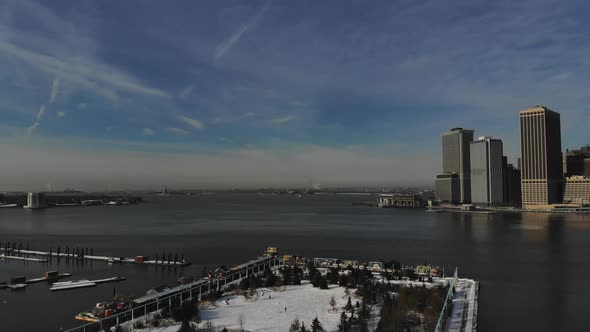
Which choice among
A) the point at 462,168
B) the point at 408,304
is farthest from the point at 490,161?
the point at 408,304

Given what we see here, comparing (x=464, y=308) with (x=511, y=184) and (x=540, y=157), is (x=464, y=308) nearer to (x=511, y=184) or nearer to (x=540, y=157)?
(x=540, y=157)

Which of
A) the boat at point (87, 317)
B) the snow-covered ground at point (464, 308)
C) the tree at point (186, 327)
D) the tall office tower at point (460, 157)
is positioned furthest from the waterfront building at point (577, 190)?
the boat at point (87, 317)

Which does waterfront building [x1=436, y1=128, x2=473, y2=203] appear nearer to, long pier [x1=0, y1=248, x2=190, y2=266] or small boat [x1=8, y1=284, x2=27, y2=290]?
long pier [x1=0, y1=248, x2=190, y2=266]

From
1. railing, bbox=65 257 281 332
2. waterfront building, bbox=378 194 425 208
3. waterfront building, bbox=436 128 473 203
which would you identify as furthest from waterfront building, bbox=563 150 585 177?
Result: railing, bbox=65 257 281 332

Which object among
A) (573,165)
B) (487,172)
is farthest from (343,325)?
(573,165)

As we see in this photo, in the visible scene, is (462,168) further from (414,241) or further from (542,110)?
(414,241)

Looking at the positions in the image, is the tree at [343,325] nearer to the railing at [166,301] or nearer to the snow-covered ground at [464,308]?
the snow-covered ground at [464,308]
